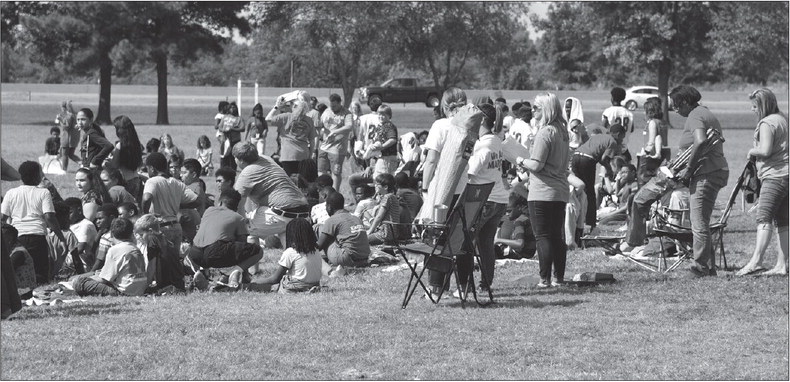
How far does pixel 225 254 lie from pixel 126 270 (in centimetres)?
102

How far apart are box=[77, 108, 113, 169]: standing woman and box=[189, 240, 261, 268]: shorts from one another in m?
3.61

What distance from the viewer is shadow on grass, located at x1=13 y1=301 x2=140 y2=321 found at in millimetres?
8578

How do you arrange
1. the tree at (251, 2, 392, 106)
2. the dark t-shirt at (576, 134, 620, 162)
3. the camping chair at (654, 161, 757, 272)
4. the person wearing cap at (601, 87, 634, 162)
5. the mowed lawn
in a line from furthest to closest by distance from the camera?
the tree at (251, 2, 392, 106)
the person wearing cap at (601, 87, 634, 162)
the dark t-shirt at (576, 134, 620, 162)
the camping chair at (654, 161, 757, 272)
the mowed lawn

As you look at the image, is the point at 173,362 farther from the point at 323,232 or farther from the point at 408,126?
the point at 408,126

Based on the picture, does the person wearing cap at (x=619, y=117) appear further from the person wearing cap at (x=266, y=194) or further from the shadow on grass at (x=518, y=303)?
the shadow on grass at (x=518, y=303)

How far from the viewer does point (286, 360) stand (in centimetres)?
705

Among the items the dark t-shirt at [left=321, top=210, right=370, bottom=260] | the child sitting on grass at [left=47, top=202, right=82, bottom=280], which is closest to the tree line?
the dark t-shirt at [left=321, top=210, right=370, bottom=260]

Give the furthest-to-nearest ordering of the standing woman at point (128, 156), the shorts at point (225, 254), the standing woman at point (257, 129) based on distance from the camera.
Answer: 1. the standing woman at point (257, 129)
2. the standing woman at point (128, 156)
3. the shorts at point (225, 254)

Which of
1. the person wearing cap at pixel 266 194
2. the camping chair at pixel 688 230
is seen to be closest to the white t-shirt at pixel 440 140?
the camping chair at pixel 688 230

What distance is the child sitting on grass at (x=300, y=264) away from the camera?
9797 millimetres

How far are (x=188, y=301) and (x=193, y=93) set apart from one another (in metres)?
53.7

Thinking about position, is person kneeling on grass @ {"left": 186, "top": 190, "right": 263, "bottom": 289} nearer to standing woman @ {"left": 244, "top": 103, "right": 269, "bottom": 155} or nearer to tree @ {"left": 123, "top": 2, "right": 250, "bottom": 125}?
standing woman @ {"left": 244, "top": 103, "right": 269, "bottom": 155}

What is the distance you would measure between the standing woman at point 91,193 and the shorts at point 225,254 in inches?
76.0

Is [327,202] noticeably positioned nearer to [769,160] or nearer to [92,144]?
[92,144]
